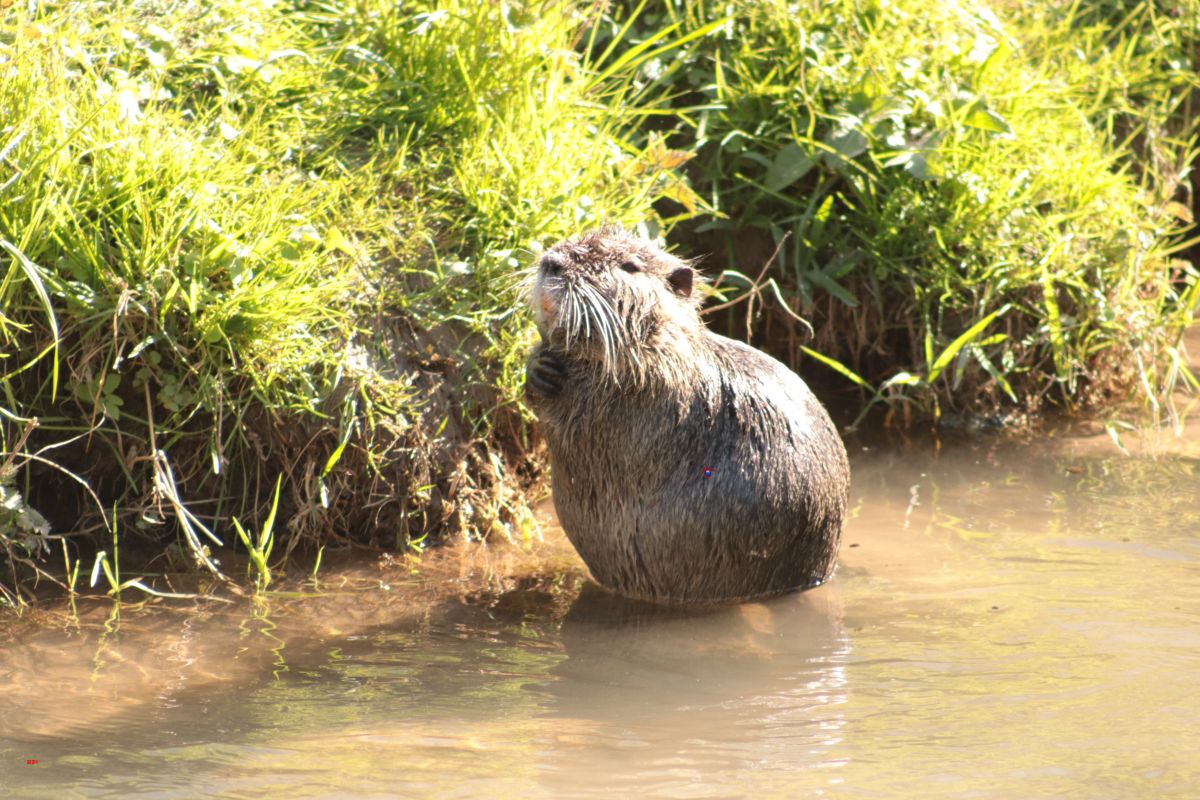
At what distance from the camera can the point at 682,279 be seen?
3809 millimetres

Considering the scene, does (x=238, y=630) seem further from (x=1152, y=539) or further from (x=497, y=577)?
(x=1152, y=539)

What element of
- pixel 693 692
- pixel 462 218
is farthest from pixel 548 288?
pixel 693 692

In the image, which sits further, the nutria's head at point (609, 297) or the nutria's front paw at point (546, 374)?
the nutria's front paw at point (546, 374)

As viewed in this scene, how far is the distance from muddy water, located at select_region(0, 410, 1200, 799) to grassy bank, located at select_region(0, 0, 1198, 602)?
0.40 meters

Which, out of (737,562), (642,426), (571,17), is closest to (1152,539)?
(737,562)

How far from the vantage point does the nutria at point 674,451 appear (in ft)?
12.4

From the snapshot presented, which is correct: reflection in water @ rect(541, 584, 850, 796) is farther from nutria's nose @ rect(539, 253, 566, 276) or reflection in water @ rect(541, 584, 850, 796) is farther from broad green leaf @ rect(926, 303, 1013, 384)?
broad green leaf @ rect(926, 303, 1013, 384)

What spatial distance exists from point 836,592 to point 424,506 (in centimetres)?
123

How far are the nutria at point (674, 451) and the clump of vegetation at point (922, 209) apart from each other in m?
1.37

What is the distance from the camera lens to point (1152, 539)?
4.34m

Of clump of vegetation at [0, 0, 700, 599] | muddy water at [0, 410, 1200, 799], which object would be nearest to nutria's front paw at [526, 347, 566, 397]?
Result: clump of vegetation at [0, 0, 700, 599]

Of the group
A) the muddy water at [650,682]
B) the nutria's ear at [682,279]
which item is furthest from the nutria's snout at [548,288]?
the muddy water at [650,682]

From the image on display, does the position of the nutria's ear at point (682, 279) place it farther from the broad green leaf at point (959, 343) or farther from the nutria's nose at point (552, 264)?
the broad green leaf at point (959, 343)

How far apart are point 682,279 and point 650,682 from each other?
107cm
